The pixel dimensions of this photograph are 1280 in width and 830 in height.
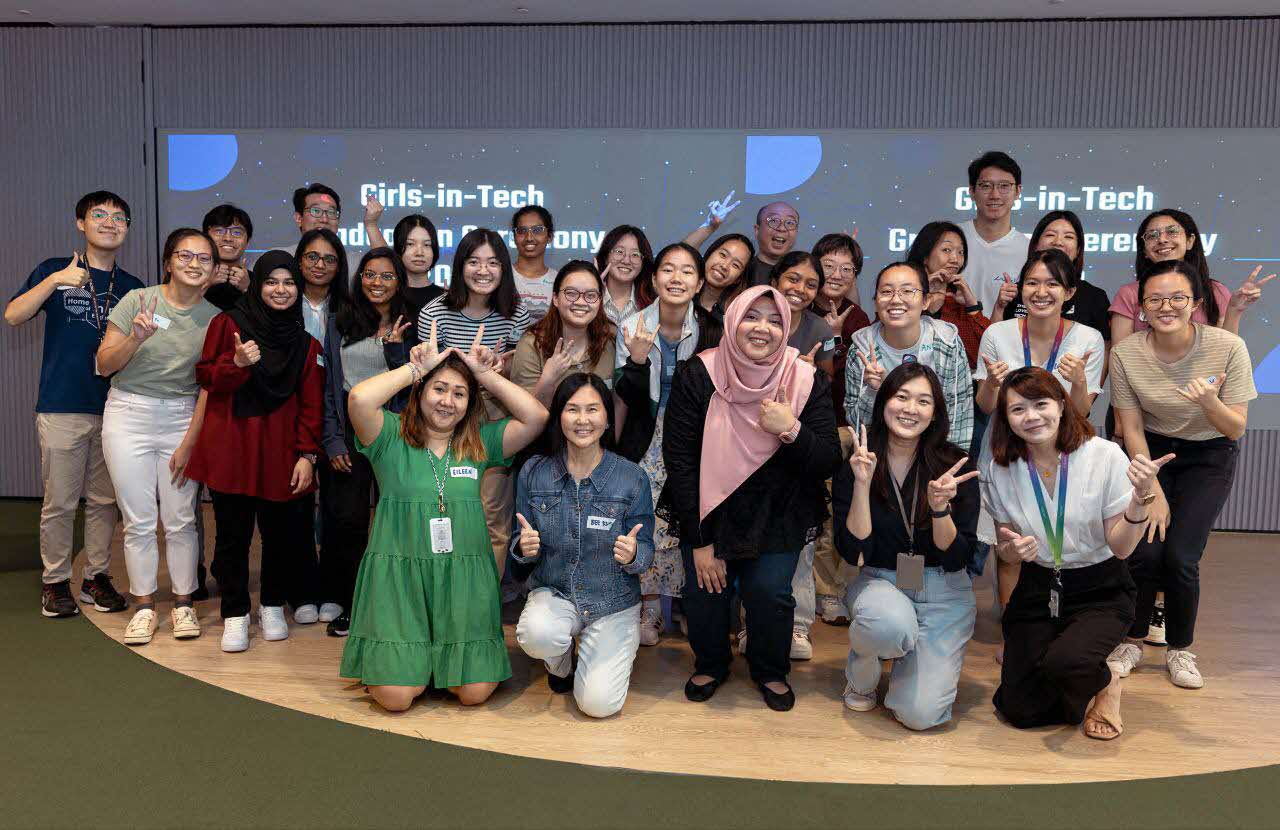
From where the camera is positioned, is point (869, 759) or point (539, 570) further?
point (539, 570)

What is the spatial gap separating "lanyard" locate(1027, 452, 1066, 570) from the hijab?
106 inches

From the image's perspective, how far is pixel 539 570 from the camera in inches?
129

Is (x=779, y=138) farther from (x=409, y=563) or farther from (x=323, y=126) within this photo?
(x=409, y=563)

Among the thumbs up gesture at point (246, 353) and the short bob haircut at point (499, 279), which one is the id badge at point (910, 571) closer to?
the short bob haircut at point (499, 279)

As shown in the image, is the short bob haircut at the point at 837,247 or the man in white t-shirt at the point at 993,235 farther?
the man in white t-shirt at the point at 993,235

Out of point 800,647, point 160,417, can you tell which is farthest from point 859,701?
point 160,417

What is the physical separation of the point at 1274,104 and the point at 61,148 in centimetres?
743

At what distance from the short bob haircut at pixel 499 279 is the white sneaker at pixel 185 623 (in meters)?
1.54

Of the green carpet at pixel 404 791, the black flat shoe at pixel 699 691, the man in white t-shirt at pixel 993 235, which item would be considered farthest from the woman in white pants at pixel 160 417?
the man in white t-shirt at pixel 993 235

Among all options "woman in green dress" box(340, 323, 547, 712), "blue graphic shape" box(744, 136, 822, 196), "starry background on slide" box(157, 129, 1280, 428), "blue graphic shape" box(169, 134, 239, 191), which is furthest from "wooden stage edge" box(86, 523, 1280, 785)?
"blue graphic shape" box(169, 134, 239, 191)

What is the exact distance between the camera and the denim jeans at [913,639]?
299 cm

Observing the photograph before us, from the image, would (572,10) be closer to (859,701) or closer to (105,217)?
(105,217)

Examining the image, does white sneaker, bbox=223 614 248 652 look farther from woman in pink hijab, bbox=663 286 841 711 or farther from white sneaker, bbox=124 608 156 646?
woman in pink hijab, bbox=663 286 841 711

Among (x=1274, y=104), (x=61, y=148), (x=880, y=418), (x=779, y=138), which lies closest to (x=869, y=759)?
(x=880, y=418)
